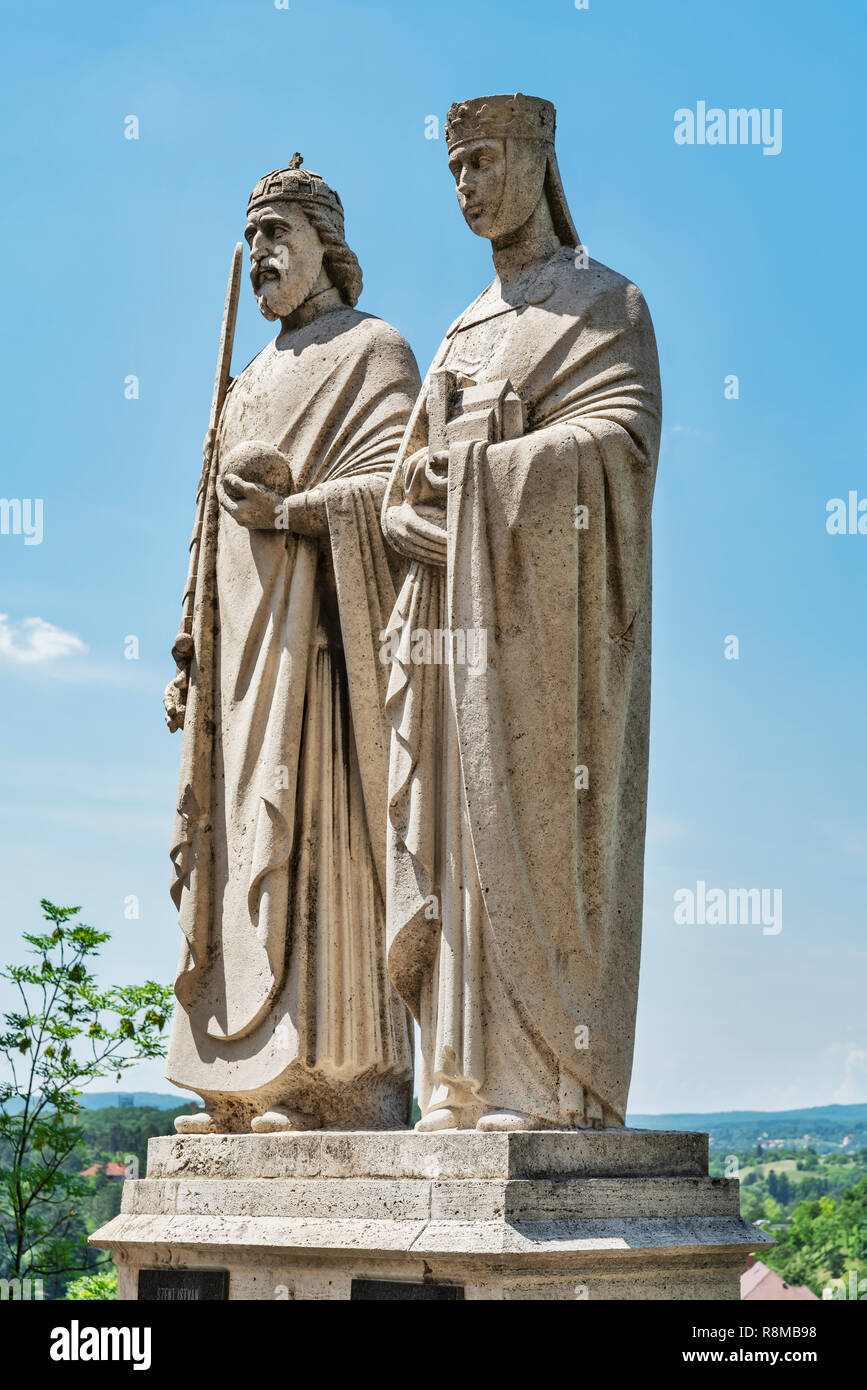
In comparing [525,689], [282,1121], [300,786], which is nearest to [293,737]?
[300,786]

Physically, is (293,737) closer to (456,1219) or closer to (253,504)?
(253,504)

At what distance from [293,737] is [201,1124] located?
1.79 metres

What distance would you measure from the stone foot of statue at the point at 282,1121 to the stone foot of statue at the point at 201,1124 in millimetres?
270

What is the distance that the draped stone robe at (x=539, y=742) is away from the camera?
6.62m

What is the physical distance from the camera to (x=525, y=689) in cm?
681

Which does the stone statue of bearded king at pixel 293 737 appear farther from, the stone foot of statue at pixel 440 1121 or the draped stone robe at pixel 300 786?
the stone foot of statue at pixel 440 1121

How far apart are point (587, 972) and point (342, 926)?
5.01 ft

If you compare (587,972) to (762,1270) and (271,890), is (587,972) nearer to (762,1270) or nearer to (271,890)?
(271,890)

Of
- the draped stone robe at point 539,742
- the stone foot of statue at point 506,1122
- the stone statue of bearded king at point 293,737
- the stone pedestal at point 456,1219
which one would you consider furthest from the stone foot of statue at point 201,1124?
the stone foot of statue at point 506,1122

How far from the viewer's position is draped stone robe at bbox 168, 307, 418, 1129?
7750 mm

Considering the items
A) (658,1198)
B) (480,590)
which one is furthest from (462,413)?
(658,1198)

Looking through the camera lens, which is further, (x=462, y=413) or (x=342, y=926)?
(x=342, y=926)
